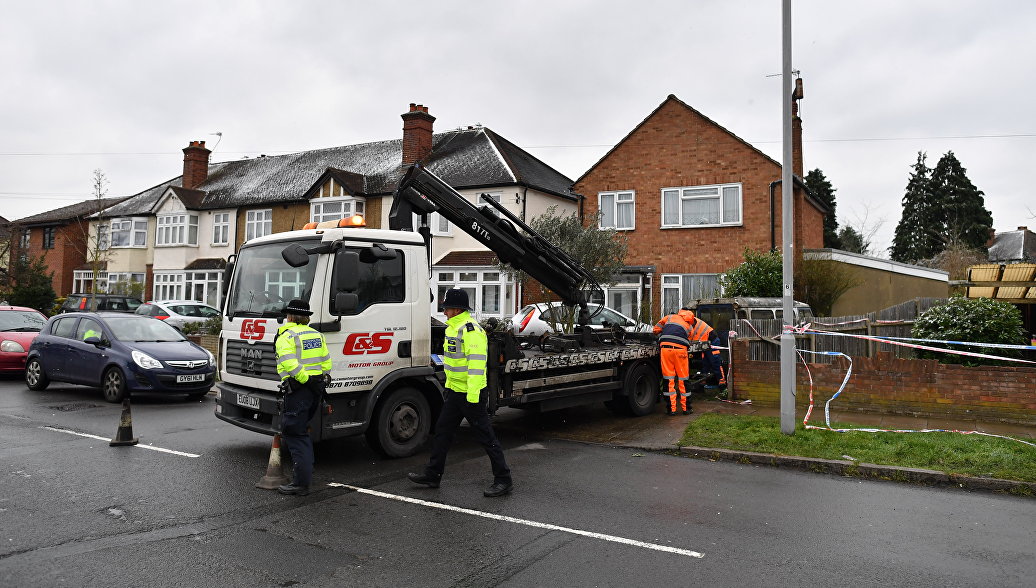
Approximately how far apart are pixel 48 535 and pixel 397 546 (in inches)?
98.6

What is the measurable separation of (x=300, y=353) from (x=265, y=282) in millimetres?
1677

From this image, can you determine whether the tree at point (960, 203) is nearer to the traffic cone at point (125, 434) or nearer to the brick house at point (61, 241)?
the traffic cone at point (125, 434)

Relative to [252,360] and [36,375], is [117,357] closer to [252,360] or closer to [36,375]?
[36,375]

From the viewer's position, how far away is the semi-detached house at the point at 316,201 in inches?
1020

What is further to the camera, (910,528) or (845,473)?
(845,473)

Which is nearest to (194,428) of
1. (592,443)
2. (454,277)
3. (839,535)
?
(592,443)

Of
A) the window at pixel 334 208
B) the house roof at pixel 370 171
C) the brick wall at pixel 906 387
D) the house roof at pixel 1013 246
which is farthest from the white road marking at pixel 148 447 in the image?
the house roof at pixel 1013 246

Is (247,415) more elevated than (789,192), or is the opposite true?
(789,192)

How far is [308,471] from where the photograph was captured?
612 centimetres

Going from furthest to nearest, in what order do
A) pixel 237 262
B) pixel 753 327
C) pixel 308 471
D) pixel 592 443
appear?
pixel 753 327 < pixel 592 443 < pixel 237 262 < pixel 308 471

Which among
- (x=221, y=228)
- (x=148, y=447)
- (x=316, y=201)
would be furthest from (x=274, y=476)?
(x=221, y=228)

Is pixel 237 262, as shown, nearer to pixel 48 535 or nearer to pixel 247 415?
pixel 247 415

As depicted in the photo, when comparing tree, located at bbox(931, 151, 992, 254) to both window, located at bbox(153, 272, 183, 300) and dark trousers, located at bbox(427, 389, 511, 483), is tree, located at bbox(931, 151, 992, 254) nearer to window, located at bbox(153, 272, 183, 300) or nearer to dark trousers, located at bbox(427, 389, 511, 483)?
window, located at bbox(153, 272, 183, 300)

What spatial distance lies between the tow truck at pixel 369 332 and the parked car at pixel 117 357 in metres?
4.26
